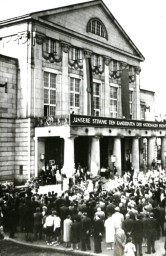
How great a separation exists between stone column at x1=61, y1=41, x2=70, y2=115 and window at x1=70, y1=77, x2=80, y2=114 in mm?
1107

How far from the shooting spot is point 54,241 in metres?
13.7

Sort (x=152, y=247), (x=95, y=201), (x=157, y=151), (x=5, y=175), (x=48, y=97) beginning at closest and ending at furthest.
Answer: (x=152, y=247), (x=95, y=201), (x=5, y=175), (x=48, y=97), (x=157, y=151)

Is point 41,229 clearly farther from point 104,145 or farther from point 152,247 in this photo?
point 104,145

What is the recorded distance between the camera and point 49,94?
109ft

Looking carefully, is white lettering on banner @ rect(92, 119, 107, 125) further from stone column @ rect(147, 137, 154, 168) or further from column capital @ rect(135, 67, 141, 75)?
column capital @ rect(135, 67, 141, 75)

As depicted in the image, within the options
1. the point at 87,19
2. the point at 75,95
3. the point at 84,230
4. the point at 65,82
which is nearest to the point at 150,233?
the point at 84,230

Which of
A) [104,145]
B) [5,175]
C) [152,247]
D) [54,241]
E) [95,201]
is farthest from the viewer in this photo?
[104,145]

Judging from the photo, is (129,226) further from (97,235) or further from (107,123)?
(107,123)

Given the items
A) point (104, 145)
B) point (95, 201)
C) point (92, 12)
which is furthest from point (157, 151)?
point (95, 201)

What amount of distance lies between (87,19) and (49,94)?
426 inches

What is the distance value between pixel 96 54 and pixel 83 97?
19.2 ft

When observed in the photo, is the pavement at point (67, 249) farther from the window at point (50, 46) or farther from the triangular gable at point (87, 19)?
the triangular gable at point (87, 19)

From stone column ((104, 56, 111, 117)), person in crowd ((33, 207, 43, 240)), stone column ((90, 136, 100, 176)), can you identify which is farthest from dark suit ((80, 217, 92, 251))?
stone column ((104, 56, 111, 117))

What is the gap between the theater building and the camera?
1189 inches
